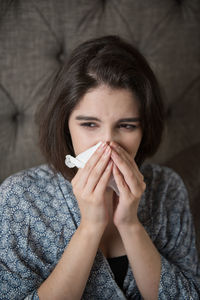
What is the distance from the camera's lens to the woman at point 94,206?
111 cm

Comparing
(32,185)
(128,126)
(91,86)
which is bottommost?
(32,185)

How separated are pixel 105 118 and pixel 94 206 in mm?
283

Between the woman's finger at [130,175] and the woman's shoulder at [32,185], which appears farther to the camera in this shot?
the woman's shoulder at [32,185]

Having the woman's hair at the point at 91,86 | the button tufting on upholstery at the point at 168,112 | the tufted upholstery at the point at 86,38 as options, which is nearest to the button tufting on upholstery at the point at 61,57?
the tufted upholstery at the point at 86,38

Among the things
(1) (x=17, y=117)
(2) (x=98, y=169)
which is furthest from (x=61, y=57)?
(2) (x=98, y=169)

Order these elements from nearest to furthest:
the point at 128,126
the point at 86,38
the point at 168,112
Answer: the point at 128,126, the point at 86,38, the point at 168,112

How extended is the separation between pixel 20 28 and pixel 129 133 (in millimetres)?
670

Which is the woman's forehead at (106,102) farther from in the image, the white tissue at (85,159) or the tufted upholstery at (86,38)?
the tufted upholstery at (86,38)

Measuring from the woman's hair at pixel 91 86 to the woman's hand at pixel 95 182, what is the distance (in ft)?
0.74

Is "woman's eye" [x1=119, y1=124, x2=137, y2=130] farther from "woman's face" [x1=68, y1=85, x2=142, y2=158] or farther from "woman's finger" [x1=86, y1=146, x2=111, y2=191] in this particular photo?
A: "woman's finger" [x1=86, y1=146, x2=111, y2=191]

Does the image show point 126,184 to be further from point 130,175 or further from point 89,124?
point 89,124

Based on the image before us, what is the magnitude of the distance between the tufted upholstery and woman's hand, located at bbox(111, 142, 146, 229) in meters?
0.54

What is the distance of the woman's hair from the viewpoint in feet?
3.85

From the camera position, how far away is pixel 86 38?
1.53m
